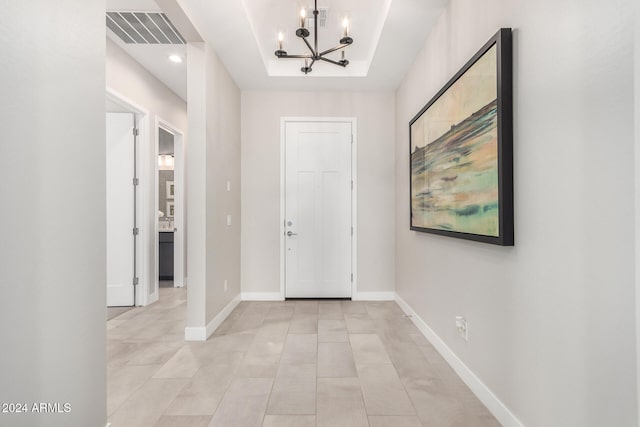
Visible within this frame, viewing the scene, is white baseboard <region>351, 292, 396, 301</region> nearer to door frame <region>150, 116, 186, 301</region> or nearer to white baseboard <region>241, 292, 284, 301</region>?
white baseboard <region>241, 292, 284, 301</region>

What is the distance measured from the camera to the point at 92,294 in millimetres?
1441

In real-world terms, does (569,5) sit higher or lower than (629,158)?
higher

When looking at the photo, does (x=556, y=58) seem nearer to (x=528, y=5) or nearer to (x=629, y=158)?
(x=528, y=5)

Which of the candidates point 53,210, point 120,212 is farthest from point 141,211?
point 53,210

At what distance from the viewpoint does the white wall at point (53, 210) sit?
1.06 meters

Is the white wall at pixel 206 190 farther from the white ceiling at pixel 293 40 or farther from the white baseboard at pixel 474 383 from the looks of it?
the white baseboard at pixel 474 383

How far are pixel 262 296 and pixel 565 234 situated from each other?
343cm

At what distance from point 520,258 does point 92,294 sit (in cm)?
192

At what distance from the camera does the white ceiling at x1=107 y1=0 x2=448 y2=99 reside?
254 centimetres

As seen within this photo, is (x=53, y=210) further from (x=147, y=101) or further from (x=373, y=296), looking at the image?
(x=373, y=296)

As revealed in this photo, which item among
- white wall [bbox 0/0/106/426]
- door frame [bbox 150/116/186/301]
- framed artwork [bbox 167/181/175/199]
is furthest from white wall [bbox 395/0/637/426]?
framed artwork [bbox 167/181/175/199]

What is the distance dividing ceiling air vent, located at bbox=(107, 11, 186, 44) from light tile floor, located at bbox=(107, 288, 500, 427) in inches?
108

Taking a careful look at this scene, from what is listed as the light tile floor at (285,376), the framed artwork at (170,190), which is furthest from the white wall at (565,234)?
the framed artwork at (170,190)

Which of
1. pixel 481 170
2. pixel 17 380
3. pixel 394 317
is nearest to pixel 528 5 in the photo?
pixel 481 170
